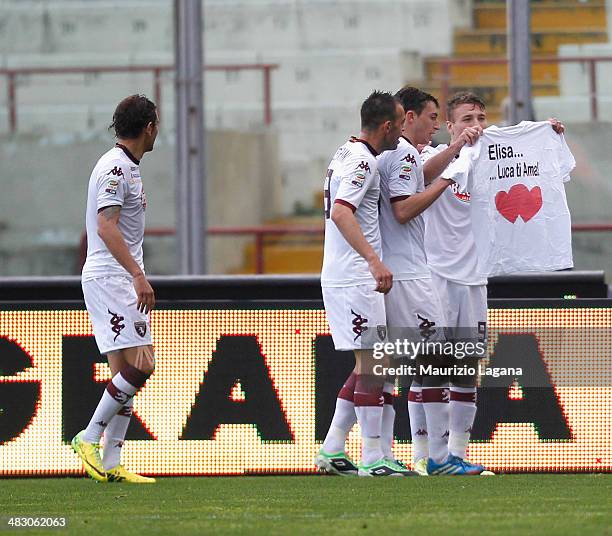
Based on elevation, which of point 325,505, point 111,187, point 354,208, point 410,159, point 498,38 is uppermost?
point 498,38

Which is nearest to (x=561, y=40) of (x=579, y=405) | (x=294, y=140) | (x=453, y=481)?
(x=294, y=140)

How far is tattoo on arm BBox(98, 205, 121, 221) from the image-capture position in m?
5.98

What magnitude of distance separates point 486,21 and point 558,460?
6.65m

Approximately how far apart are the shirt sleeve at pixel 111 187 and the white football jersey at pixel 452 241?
1473 mm

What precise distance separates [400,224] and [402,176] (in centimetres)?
22

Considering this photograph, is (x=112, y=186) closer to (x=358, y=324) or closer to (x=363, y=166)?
(x=363, y=166)

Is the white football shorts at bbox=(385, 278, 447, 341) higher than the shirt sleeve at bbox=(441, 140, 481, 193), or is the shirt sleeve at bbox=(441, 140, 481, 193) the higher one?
the shirt sleeve at bbox=(441, 140, 481, 193)

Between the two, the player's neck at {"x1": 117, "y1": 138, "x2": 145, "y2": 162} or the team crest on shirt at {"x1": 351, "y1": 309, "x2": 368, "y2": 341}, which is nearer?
the team crest on shirt at {"x1": 351, "y1": 309, "x2": 368, "y2": 341}

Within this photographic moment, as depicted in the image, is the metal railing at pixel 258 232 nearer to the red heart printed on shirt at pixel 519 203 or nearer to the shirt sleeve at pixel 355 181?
the red heart printed on shirt at pixel 519 203

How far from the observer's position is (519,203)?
22.9ft

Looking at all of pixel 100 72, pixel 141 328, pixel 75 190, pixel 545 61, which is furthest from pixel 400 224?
pixel 100 72

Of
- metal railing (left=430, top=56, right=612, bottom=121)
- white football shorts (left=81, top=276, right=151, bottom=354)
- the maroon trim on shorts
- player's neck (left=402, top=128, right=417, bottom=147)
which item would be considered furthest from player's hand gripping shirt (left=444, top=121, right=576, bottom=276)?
metal railing (left=430, top=56, right=612, bottom=121)

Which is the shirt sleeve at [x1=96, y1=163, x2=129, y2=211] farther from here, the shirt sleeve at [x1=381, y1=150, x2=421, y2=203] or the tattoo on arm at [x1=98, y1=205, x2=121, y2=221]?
the shirt sleeve at [x1=381, y1=150, x2=421, y2=203]

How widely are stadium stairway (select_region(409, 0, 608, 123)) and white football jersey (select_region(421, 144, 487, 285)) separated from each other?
587 centimetres
